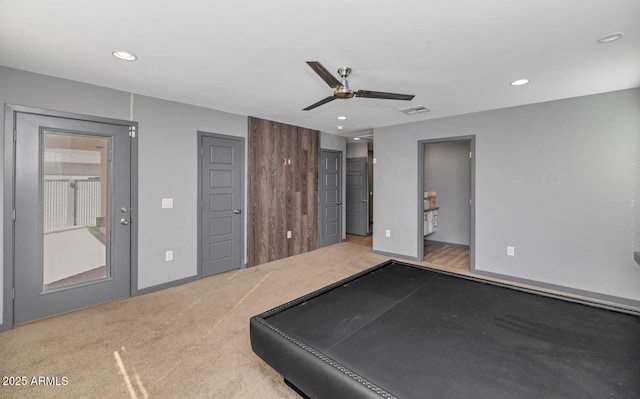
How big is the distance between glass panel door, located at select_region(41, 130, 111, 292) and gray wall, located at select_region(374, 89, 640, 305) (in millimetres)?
4777

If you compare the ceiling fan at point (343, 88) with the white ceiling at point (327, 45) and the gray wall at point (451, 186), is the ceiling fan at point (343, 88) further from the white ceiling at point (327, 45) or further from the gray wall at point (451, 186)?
the gray wall at point (451, 186)

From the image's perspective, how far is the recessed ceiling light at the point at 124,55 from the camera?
2406 mm

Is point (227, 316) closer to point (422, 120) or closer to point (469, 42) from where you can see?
point (469, 42)

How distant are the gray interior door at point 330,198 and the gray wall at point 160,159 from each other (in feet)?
8.51

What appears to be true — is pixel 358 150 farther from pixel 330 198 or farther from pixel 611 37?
pixel 611 37

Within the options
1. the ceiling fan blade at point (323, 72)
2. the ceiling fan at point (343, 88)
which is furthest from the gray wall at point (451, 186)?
the ceiling fan blade at point (323, 72)

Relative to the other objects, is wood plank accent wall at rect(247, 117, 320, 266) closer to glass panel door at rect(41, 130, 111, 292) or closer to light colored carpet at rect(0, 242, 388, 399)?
light colored carpet at rect(0, 242, 388, 399)

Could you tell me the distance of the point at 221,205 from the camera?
4.33 m

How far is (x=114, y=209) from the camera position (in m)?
3.31

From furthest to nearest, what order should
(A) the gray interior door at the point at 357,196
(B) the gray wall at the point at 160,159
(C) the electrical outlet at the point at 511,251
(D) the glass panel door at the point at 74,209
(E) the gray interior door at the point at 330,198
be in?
1. (A) the gray interior door at the point at 357,196
2. (E) the gray interior door at the point at 330,198
3. (C) the electrical outlet at the point at 511,251
4. (B) the gray wall at the point at 160,159
5. (D) the glass panel door at the point at 74,209

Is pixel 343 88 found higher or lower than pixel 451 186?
higher

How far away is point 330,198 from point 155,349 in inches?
178

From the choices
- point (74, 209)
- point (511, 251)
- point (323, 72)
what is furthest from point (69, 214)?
point (511, 251)

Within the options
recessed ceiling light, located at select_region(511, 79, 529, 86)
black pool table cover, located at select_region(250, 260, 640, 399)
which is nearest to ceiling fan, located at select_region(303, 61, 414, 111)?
recessed ceiling light, located at select_region(511, 79, 529, 86)
